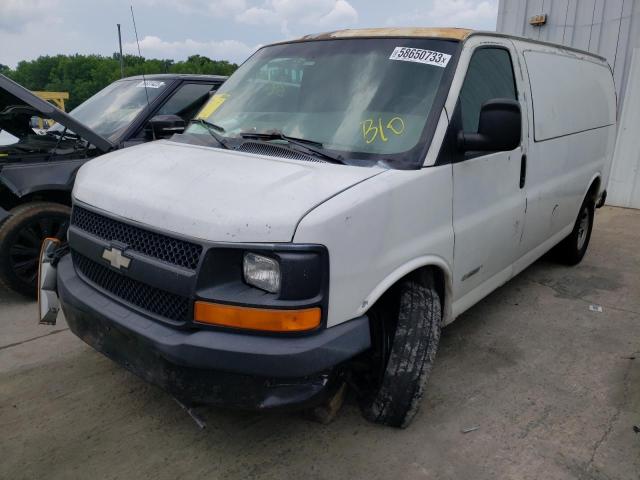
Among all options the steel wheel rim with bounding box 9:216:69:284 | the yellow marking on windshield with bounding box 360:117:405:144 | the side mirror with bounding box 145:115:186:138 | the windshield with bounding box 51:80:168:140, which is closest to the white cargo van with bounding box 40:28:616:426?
the yellow marking on windshield with bounding box 360:117:405:144

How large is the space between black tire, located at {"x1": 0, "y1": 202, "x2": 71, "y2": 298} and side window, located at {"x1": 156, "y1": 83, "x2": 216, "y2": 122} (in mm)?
1488

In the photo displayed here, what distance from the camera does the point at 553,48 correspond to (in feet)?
14.7

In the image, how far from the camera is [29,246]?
4516 mm

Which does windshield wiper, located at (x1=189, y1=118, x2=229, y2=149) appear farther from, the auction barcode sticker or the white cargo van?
the auction barcode sticker

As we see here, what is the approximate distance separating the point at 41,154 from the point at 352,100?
122 inches

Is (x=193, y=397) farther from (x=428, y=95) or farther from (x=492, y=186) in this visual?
(x=492, y=186)

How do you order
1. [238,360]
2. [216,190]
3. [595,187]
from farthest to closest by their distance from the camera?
1. [595,187]
2. [216,190]
3. [238,360]

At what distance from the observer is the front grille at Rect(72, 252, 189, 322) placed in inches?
92.7

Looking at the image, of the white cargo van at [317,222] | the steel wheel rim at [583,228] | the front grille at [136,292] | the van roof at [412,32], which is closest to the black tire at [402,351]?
the white cargo van at [317,222]

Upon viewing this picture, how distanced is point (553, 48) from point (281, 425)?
3715mm

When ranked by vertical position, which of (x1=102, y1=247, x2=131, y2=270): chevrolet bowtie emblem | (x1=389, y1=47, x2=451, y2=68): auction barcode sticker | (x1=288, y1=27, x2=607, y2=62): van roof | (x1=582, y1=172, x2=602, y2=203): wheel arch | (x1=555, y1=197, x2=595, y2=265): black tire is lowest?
(x1=555, y1=197, x2=595, y2=265): black tire

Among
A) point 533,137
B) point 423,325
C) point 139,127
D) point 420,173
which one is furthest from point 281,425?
point 139,127

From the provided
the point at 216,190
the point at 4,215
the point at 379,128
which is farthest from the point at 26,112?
the point at 379,128

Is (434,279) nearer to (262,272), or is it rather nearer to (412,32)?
(262,272)
